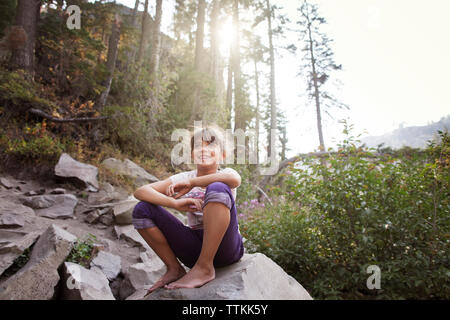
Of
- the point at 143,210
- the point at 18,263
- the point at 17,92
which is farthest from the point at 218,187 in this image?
the point at 17,92

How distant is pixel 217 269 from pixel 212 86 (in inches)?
368

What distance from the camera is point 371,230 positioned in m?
2.86

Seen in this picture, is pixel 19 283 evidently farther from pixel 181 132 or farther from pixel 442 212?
pixel 181 132

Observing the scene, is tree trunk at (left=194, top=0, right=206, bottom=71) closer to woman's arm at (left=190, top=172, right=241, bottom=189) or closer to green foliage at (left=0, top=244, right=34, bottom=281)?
green foliage at (left=0, top=244, right=34, bottom=281)

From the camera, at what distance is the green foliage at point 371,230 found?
2.72 metres

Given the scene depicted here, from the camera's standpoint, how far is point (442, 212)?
9.34ft

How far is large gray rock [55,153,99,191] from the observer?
205 inches

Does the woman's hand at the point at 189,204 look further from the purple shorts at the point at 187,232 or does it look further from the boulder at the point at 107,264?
the boulder at the point at 107,264

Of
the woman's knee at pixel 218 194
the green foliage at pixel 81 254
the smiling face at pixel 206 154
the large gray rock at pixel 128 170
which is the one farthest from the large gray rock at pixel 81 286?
the large gray rock at pixel 128 170

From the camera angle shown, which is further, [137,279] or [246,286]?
[137,279]

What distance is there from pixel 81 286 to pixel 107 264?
0.83 meters

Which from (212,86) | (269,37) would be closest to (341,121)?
(212,86)

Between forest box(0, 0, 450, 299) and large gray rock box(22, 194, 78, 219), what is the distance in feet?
3.93

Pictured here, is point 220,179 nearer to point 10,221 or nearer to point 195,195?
Answer: point 195,195
